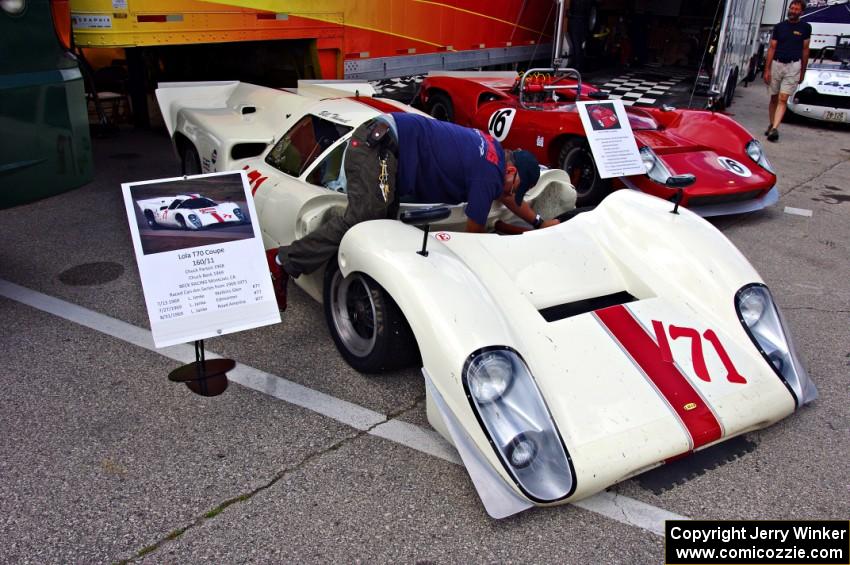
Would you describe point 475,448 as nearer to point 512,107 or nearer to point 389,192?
point 389,192

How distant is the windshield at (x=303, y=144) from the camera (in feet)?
12.3

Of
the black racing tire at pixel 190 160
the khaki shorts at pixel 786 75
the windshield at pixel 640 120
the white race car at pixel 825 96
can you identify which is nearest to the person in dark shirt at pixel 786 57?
the khaki shorts at pixel 786 75

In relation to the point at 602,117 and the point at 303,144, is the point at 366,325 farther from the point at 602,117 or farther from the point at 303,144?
the point at 602,117

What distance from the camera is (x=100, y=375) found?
3.05m

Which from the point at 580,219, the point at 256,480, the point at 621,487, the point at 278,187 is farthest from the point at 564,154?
the point at 256,480

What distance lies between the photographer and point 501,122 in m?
6.05

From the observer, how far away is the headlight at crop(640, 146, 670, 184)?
5207 mm

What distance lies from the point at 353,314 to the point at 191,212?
2.88 feet

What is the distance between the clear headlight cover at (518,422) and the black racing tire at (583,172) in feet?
11.4

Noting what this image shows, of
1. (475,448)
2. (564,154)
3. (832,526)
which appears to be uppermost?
(564,154)

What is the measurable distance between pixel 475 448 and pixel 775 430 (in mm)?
1374

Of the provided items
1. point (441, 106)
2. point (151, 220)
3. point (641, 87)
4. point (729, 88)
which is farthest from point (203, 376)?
point (729, 88)

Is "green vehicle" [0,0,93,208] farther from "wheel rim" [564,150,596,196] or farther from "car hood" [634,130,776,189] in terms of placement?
"car hood" [634,130,776,189]

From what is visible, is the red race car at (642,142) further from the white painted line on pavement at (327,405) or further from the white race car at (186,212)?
the white race car at (186,212)
